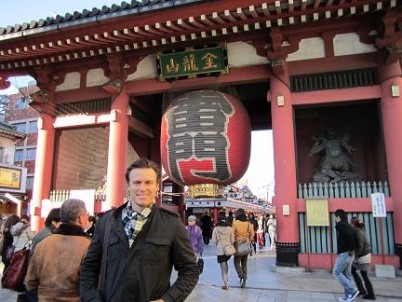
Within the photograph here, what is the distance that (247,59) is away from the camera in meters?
9.64

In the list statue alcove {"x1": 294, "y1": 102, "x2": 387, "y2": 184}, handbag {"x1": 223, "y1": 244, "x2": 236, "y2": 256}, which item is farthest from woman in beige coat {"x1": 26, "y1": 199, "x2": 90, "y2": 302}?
statue alcove {"x1": 294, "y1": 102, "x2": 387, "y2": 184}

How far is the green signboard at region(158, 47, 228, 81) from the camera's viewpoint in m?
9.52

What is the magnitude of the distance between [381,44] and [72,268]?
27.2ft

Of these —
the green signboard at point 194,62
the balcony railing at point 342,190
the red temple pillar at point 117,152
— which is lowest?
the balcony railing at point 342,190

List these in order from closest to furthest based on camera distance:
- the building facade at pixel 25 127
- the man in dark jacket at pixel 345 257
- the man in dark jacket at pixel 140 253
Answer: the man in dark jacket at pixel 140 253 → the man in dark jacket at pixel 345 257 → the building facade at pixel 25 127

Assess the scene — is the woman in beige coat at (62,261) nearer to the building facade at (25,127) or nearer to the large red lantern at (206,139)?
the large red lantern at (206,139)

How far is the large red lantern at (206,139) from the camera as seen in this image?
8.62 m

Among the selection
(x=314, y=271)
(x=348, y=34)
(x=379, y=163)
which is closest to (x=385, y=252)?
(x=314, y=271)

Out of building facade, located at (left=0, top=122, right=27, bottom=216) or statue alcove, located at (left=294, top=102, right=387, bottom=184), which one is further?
building facade, located at (left=0, top=122, right=27, bottom=216)

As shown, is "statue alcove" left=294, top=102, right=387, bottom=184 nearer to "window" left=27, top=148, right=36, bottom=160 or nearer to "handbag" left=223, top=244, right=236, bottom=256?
"handbag" left=223, top=244, right=236, bottom=256

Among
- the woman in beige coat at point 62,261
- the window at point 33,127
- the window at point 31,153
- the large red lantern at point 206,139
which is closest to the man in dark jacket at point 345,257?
the large red lantern at point 206,139

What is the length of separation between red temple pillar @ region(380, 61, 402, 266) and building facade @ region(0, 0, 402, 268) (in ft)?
0.08

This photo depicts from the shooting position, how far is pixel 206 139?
8617 mm

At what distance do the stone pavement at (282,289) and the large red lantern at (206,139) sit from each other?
2453 millimetres
